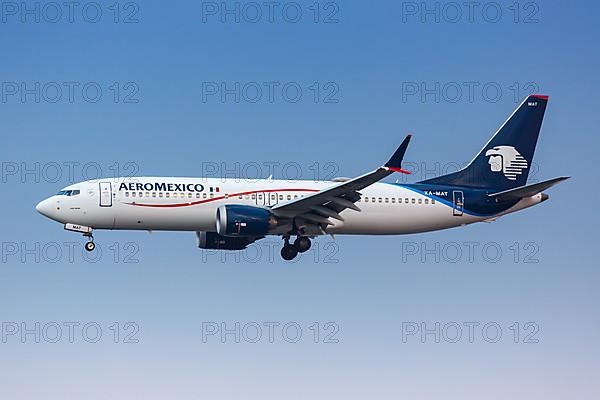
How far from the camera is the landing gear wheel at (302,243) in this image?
5959 cm

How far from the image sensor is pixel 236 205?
186 ft

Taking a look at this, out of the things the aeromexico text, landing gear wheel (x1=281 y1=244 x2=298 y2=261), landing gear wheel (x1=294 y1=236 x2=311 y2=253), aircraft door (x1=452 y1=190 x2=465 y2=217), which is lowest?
landing gear wheel (x1=281 y1=244 x2=298 y2=261)

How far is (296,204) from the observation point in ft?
185

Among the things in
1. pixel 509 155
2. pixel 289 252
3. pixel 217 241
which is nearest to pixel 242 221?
pixel 289 252

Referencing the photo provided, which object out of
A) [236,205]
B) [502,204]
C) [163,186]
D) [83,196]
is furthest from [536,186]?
[83,196]

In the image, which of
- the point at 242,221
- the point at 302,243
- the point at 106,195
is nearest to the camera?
the point at 242,221

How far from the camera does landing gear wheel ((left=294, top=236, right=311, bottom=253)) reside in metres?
59.6

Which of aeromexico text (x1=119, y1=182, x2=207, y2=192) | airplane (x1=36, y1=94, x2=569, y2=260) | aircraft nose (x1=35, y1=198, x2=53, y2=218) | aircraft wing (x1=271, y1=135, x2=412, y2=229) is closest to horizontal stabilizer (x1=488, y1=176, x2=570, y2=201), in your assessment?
airplane (x1=36, y1=94, x2=569, y2=260)

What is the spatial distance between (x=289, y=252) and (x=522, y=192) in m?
12.7

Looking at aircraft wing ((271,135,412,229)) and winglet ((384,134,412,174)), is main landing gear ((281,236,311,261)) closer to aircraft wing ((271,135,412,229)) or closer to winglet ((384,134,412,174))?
aircraft wing ((271,135,412,229))

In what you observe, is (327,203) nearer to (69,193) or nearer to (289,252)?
(289,252)

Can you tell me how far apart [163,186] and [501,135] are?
20.3 metres

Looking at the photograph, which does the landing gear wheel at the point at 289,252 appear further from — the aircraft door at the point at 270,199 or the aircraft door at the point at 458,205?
the aircraft door at the point at 458,205

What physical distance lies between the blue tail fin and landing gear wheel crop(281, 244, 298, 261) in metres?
8.58
